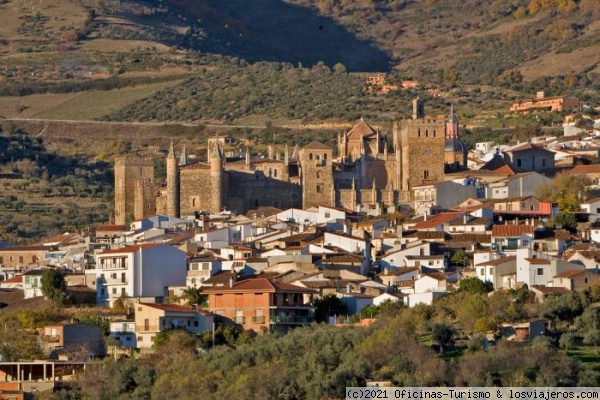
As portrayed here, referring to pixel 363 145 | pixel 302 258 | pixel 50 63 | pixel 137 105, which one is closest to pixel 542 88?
pixel 137 105

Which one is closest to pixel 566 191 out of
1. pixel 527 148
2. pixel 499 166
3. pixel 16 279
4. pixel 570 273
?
pixel 499 166

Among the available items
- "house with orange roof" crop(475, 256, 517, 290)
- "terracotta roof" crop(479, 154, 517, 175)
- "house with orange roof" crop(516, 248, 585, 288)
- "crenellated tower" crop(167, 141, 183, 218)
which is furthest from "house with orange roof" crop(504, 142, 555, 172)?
→ "house with orange roof" crop(516, 248, 585, 288)

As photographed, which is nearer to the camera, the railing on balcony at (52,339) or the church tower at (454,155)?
the railing on balcony at (52,339)

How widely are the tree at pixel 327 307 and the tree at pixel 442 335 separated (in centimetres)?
557

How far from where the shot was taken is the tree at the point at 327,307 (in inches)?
2196

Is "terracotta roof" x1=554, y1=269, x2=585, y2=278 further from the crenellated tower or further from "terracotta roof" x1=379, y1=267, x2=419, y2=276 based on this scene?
the crenellated tower

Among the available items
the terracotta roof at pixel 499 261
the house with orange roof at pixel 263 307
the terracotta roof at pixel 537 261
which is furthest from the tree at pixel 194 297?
the terracotta roof at pixel 537 261

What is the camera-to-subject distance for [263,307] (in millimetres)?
55000

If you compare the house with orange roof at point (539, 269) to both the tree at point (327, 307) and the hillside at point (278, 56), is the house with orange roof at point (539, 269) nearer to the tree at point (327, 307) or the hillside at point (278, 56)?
the tree at point (327, 307)

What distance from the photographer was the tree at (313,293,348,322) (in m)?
55.8

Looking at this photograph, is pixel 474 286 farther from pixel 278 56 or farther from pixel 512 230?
pixel 278 56

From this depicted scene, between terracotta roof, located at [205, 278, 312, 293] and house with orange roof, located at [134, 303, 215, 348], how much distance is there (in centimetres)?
115

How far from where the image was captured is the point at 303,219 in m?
73.1

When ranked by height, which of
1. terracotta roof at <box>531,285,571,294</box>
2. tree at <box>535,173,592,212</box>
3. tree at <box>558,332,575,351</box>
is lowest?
tree at <box>558,332,575,351</box>
